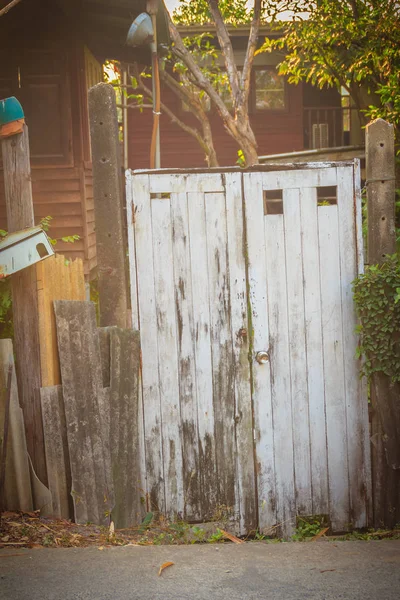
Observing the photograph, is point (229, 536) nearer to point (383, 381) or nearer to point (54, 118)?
point (383, 381)

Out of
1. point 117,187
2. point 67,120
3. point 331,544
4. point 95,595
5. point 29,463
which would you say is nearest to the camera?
point 95,595

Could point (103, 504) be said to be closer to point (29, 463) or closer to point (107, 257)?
point (29, 463)

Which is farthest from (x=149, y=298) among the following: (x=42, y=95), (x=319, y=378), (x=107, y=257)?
(x=42, y=95)

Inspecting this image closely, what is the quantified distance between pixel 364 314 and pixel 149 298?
1431mm

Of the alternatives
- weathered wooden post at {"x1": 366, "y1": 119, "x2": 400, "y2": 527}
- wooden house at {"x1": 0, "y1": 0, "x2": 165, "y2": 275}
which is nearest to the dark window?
wooden house at {"x1": 0, "y1": 0, "x2": 165, "y2": 275}

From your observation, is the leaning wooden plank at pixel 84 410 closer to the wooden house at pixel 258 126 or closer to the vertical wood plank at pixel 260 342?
the vertical wood plank at pixel 260 342

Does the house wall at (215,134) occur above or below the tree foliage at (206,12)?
below

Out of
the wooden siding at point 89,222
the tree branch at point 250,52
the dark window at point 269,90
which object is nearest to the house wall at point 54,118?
the wooden siding at point 89,222

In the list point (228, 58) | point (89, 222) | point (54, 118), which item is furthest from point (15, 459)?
point (228, 58)

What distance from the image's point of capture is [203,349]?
4.36 metres

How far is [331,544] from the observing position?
3660 mm

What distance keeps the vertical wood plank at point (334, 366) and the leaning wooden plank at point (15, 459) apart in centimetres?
202

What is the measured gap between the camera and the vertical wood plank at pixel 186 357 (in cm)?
430

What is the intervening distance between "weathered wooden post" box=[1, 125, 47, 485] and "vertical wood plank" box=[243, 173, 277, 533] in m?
1.41
